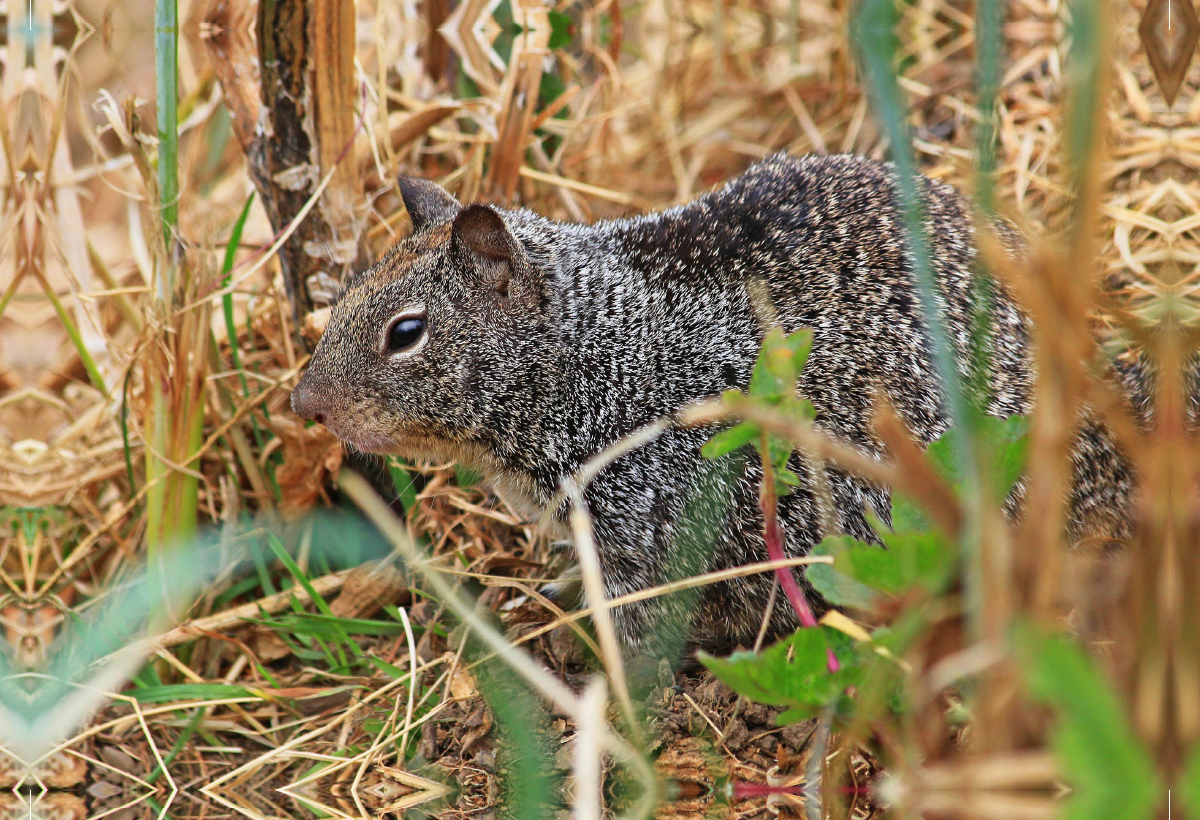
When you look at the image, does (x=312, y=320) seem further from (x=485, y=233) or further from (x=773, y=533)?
(x=773, y=533)

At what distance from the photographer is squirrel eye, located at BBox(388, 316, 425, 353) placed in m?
3.50

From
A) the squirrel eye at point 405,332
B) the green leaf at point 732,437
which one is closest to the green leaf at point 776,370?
the green leaf at point 732,437

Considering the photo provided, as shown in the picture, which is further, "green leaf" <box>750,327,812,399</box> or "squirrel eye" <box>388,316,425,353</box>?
"squirrel eye" <box>388,316,425,353</box>

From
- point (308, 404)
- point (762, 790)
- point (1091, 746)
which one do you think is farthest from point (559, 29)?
point (1091, 746)

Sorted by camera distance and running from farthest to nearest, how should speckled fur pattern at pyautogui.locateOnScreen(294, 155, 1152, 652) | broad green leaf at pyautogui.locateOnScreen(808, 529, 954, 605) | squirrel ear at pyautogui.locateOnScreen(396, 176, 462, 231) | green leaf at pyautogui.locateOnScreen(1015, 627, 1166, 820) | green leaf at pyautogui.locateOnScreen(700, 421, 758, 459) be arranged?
squirrel ear at pyautogui.locateOnScreen(396, 176, 462, 231) → speckled fur pattern at pyautogui.locateOnScreen(294, 155, 1152, 652) → green leaf at pyautogui.locateOnScreen(700, 421, 758, 459) → broad green leaf at pyautogui.locateOnScreen(808, 529, 954, 605) → green leaf at pyautogui.locateOnScreen(1015, 627, 1166, 820)

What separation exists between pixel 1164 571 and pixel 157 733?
126 inches

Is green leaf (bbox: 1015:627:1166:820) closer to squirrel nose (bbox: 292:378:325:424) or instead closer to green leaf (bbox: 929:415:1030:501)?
green leaf (bbox: 929:415:1030:501)

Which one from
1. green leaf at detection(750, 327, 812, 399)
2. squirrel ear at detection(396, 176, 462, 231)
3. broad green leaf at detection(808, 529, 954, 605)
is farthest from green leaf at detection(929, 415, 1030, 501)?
squirrel ear at detection(396, 176, 462, 231)

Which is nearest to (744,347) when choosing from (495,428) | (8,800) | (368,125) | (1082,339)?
(495,428)

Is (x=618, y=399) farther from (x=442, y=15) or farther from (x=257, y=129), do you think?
(x=442, y=15)

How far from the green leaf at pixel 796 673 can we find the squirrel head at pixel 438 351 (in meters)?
1.57

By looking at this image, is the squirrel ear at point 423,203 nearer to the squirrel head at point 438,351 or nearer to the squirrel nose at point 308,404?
the squirrel head at point 438,351

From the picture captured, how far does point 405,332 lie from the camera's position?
350 cm

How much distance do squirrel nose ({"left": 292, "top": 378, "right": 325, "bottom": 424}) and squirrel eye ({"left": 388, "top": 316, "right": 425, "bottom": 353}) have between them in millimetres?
277
